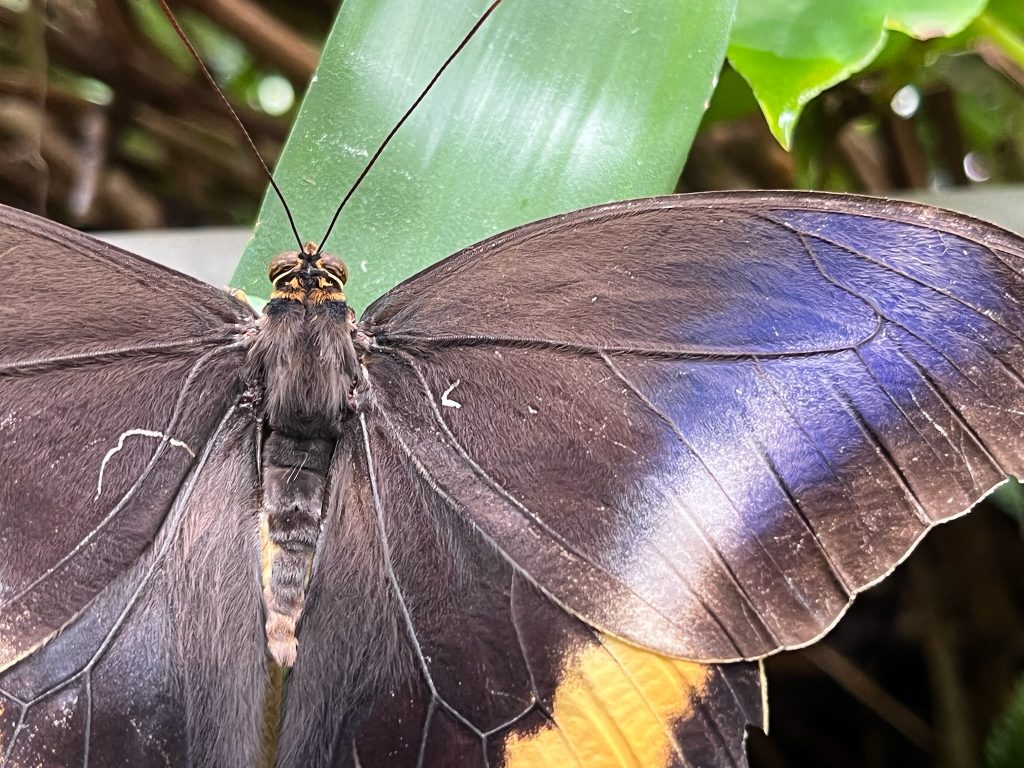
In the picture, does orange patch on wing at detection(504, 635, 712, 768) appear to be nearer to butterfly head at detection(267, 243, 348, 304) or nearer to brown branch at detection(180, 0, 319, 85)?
butterfly head at detection(267, 243, 348, 304)

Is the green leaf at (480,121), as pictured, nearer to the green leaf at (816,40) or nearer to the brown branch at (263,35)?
the green leaf at (816,40)

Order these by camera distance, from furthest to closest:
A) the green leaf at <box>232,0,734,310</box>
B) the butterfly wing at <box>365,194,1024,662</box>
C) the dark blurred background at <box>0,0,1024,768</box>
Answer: the dark blurred background at <box>0,0,1024,768</box> → the green leaf at <box>232,0,734,310</box> → the butterfly wing at <box>365,194,1024,662</box>

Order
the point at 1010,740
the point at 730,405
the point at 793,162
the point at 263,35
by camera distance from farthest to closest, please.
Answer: the point at 263,35
the point at 793,162
the point at 1010,740
the point at 730,405

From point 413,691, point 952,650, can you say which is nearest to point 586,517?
point 413,691

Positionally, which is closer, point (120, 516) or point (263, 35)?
point (120, 516)

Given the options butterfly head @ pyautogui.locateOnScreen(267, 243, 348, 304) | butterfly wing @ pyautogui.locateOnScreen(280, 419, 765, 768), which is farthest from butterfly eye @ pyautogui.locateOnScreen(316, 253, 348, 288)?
butterfly wing @ pyautogui.locateOnScreen(280, 419, 765, 768)

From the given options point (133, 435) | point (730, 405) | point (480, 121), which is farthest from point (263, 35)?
→ point (730, 405)

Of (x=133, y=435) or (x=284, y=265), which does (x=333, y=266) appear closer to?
(x=284, y=265)

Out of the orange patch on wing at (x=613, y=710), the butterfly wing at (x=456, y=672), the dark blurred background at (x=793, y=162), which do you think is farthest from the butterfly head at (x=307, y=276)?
the dark blurred background at (x=793, y=162)
